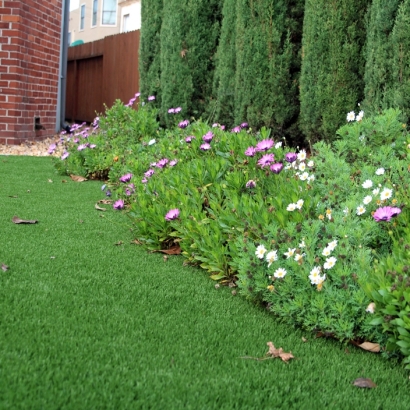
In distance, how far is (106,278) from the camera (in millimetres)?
3104

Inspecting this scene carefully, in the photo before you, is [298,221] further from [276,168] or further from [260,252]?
[276,168]

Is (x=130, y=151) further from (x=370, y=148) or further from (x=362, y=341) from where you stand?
(x=362, y=341)

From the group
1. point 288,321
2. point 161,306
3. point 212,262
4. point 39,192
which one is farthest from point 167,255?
point 39,192

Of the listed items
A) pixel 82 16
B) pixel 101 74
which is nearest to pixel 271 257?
pixel 101 74

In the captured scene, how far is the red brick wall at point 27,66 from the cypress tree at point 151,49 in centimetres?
243

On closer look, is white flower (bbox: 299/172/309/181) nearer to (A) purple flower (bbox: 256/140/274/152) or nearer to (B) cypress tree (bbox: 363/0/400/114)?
(A) purple flower (bbox: 256/140/274/152)

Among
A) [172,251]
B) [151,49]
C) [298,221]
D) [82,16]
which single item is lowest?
[172,251]

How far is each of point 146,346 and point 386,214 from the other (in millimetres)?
1259

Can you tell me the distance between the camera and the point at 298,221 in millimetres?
2967

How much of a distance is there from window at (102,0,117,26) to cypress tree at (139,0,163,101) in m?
27.5

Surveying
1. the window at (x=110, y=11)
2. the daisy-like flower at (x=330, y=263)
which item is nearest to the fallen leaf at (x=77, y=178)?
the daisy-like flower at (x=330, y=263)

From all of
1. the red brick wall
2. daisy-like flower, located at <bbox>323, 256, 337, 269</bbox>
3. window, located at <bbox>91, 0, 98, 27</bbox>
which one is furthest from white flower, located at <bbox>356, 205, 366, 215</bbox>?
window, located at <bbox>91, 0, 98, 27</bbox>

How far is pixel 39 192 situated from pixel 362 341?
4.15 m

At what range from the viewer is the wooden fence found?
50.2ft
